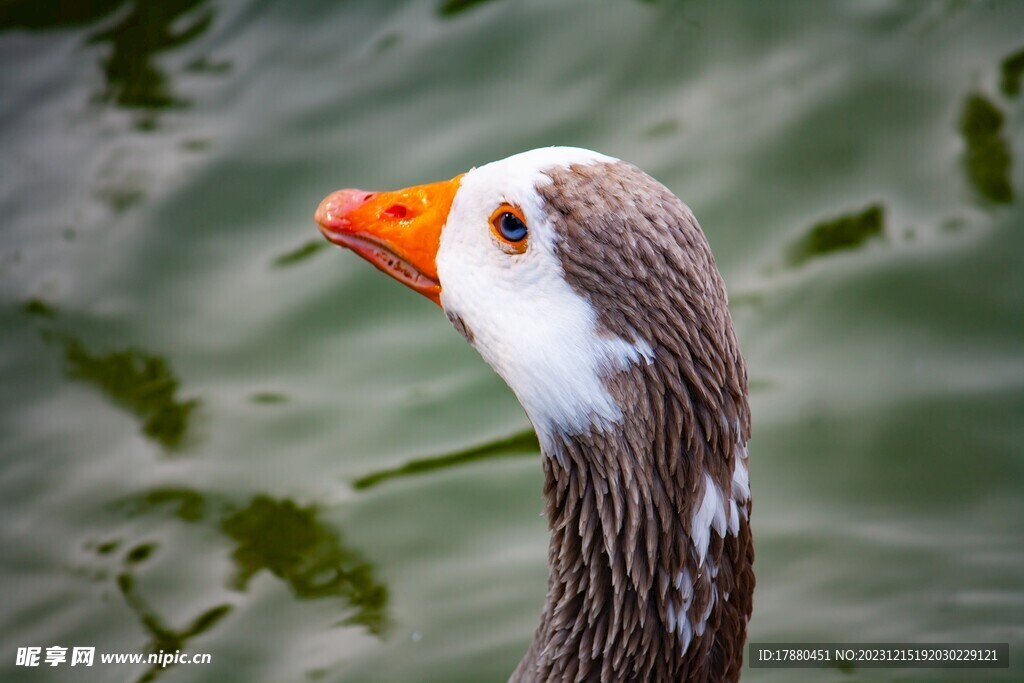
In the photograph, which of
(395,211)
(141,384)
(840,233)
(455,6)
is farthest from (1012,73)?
(141,384)

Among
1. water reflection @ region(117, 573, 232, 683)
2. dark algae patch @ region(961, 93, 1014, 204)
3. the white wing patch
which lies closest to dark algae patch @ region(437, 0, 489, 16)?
dark algae patch @ region(961, 93, 1014, 204)

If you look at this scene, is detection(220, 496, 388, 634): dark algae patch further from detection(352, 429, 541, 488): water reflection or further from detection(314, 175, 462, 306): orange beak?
detection(314, 175, 462, 306): orange beak

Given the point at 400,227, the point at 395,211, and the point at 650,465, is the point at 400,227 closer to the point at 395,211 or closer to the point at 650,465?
the point at 395,211

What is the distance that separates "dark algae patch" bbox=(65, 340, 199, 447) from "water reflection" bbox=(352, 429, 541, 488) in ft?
2.37

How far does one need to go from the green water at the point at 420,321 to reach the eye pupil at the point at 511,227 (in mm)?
1512

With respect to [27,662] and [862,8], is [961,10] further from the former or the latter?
[27,662]

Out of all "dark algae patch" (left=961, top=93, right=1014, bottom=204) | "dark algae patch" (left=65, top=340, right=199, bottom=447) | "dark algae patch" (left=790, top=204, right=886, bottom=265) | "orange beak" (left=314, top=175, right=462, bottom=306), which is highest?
"dark algae patch" (left=961, top=93, right=1014, bottom=204)

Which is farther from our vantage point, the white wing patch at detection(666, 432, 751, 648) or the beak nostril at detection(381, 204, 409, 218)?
the beak nostril at detection(381, 204, 409, 218)

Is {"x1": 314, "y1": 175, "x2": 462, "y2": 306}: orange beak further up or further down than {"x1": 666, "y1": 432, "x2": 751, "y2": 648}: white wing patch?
further up

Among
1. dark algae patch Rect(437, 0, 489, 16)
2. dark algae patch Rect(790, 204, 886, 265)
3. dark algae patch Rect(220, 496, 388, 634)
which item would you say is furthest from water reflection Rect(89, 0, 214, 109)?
dark algae patch Rect(790, 204, 886, 265)

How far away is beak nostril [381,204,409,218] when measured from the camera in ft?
7.72

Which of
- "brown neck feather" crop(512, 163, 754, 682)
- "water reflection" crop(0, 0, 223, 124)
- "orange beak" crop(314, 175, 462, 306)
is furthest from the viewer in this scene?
"water reflection" crop(0, 0, 223, 124)

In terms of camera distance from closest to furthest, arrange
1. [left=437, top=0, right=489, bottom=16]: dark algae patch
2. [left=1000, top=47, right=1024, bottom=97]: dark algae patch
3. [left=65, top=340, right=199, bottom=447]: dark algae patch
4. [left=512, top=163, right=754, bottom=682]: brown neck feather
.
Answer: [left=512, top=163, right=754, bottom=682]: brown neck feather < [left=65, top=340, right=199, bottom=447]: dark algae patch < [left=1000, top=47, right=1024, bottom=97]: dark algae patch < [left=437, top=0, right=489, bottom=16]: dark algae patch

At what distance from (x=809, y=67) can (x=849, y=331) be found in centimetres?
119
